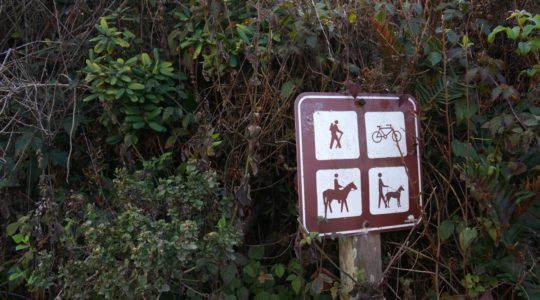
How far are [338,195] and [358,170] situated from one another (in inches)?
5.9

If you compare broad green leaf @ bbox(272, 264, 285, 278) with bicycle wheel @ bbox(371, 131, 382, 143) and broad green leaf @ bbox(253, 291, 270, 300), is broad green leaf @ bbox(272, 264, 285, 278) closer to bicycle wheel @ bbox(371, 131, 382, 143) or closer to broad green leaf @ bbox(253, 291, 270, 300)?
broad green leaf @ bbox(253, 291, 270, 300)

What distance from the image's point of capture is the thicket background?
2930 millimetres

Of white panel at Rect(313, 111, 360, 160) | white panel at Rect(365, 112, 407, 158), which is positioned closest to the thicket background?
white panel at Rect(365, 112, 407, 158)

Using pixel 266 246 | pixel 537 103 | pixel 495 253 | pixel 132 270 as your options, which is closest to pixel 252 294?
pixel 266 246

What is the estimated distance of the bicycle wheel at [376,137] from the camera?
2.71 meters

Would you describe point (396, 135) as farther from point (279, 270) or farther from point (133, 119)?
point (133, 119)

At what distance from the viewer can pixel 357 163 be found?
104 inches

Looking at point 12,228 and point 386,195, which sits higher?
point 386,195

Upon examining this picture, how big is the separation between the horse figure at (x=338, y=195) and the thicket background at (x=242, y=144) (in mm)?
347

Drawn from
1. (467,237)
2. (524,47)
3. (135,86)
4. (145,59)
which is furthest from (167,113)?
(524,47)

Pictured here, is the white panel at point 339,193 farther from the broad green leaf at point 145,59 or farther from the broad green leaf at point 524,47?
the broad green leaf at point 145,59

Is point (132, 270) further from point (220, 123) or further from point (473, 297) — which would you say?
point (473, 297)

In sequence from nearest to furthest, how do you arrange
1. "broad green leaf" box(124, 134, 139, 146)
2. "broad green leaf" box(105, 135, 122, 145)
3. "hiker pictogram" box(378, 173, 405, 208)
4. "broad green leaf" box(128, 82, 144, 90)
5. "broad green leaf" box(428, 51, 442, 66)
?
"hiker pictogram" box(378, 173, 405, 208) < "broad green leaf" box(428, 51, 442, 66) < "broad green leaf" box(128, 82, 144, 90) < "broad green leaf" box(124, 134, 139, 146) < "broad green leaf" box(105, 135, 122, 145)

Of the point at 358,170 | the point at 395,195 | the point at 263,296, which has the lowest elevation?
the point at 263,296
